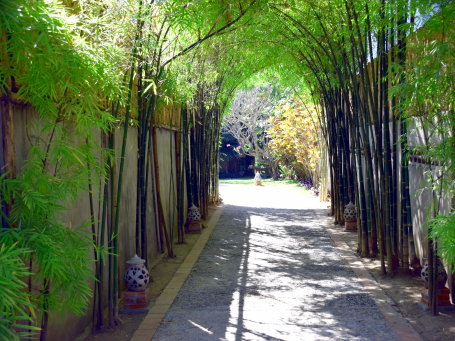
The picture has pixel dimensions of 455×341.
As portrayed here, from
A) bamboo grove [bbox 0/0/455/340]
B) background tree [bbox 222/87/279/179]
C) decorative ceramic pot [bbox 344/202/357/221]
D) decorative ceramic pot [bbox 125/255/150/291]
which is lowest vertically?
decorative ceramic pot [bbox 125/255/150/291]

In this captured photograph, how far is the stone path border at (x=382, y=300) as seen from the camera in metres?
3.32

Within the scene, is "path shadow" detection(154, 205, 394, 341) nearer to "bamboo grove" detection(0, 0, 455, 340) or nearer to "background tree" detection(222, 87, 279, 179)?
"bamboo grove" detection(0, 0, 455, 340)

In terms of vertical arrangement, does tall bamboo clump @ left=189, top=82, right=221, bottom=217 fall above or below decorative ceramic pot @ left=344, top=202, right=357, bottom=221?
above

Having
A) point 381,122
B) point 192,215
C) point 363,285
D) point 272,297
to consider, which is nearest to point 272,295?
point 272,297

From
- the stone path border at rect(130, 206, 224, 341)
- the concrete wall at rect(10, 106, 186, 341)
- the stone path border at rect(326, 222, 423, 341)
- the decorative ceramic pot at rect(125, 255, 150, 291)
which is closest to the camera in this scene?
the concrete wall at rect(10, 106, 186, 341)

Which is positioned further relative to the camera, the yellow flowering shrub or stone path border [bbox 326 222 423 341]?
the yellow flowering shrub

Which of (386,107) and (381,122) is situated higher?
(386,107)

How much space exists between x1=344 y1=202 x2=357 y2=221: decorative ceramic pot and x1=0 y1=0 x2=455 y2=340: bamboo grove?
1.93 ft

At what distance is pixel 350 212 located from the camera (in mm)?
7520

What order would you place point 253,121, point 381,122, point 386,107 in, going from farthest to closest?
1. point 253,121
2. point 381,122
3. point 386,107

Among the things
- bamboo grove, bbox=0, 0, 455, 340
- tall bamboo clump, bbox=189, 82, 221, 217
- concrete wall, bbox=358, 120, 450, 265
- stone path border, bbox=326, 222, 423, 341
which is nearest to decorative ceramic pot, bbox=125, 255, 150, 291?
bamboo grove, bbox=0, 0, 455, 340

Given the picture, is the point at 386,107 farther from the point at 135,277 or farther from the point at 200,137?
the point at 200,137

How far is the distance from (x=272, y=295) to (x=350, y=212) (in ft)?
11.8

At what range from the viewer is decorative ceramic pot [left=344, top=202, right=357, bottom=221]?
7.51 metres
